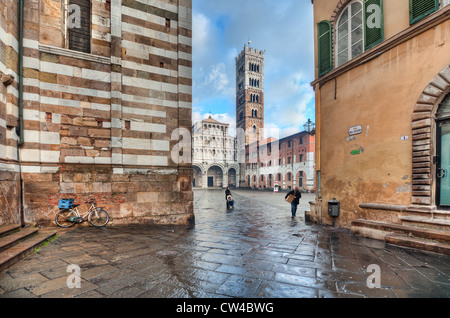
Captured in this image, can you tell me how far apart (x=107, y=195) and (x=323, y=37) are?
9171 mm

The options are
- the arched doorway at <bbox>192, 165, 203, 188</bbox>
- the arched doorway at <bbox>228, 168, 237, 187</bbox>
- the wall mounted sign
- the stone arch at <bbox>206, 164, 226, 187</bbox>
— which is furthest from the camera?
the arched doorway at <bbox>228, 168, 237, 187</bbox>

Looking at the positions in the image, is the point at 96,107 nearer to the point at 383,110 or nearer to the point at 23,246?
the point at 23,246

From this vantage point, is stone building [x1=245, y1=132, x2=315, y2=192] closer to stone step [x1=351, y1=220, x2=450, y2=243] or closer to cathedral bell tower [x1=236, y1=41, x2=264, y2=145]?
cathedral bell tower [x1=236, y1=41, x2=264, y2=145]

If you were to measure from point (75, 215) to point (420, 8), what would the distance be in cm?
1065

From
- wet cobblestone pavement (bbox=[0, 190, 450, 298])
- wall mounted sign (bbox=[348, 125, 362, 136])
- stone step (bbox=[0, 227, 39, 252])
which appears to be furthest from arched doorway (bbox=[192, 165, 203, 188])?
wet cobblestone pavement (bbox=[0, 190, 450, 298])

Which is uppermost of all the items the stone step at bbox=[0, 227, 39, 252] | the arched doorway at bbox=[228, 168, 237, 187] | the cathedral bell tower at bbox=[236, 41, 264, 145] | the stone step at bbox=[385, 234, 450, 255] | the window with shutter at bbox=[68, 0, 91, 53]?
the cathedral bell tower at bbox=[236, 41, 264, 145]

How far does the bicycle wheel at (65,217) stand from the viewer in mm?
6949

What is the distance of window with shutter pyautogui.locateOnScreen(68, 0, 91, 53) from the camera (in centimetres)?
777

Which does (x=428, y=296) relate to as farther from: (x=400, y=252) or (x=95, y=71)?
(x=95, y=71)

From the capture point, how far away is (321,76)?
862 centimetres

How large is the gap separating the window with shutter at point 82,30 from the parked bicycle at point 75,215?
16.3ft

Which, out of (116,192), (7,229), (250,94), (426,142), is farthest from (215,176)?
(426,142)

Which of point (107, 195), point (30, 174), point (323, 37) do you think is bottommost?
point (107, 195)
